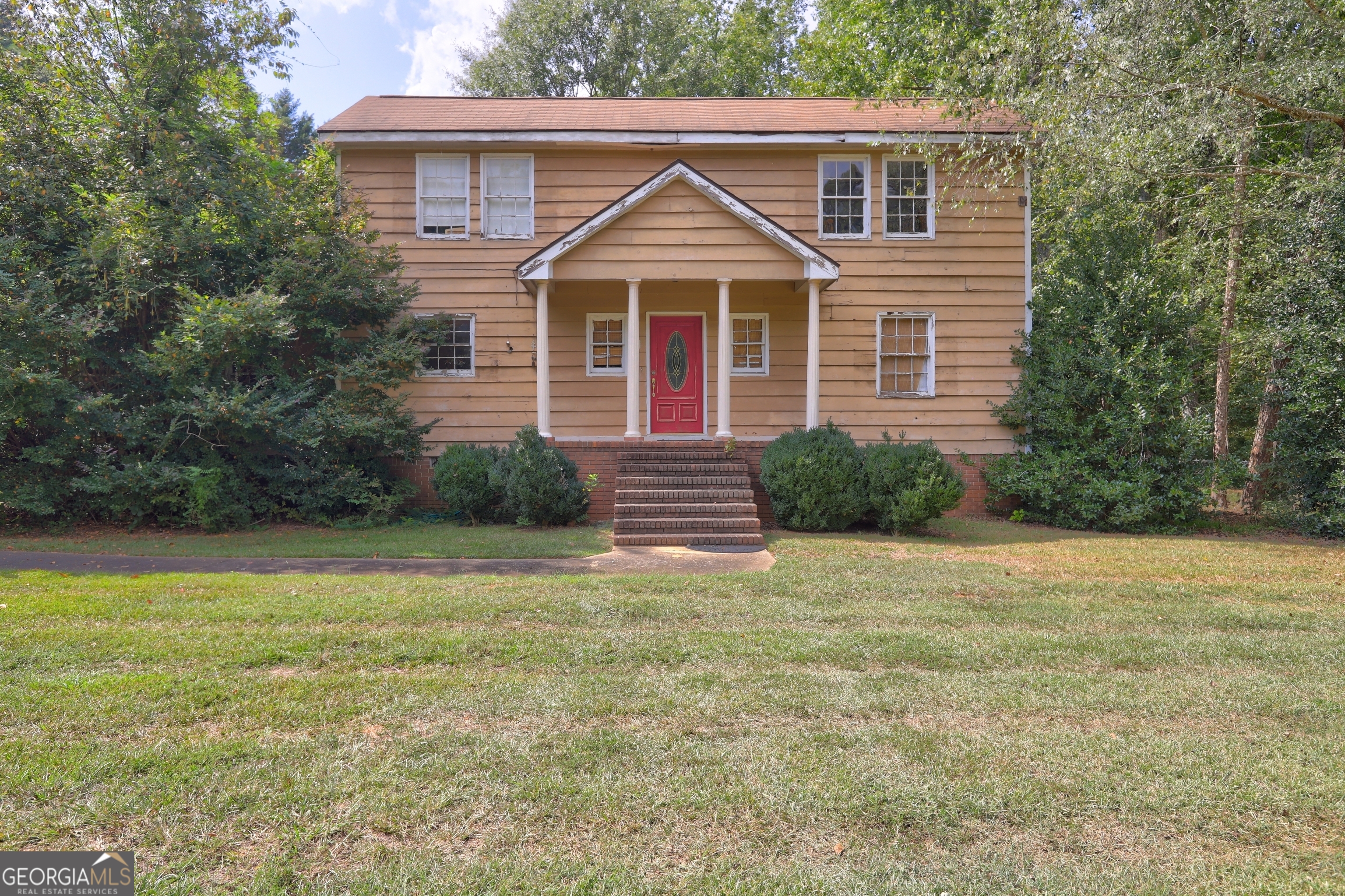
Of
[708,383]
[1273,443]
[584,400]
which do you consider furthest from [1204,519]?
[584,400]

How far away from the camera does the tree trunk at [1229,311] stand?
12.6 meters

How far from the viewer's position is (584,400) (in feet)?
44.7

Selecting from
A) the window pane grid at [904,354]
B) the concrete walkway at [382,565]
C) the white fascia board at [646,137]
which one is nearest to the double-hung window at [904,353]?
the window pane grid at [904,354]

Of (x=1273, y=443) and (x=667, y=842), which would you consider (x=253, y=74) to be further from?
(x=1273, y=443)

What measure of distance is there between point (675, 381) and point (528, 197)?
4319 millimetres

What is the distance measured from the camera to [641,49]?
26.6m

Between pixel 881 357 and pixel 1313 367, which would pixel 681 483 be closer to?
pixel 881 357

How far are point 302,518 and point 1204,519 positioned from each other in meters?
14.6

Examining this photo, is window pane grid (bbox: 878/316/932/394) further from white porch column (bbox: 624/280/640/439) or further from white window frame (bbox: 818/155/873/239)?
white porch column (bbox: 624/280/640/439)

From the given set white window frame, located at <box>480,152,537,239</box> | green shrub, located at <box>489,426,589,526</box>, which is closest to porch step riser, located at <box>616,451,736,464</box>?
green shrub, located at <box>489,426,589,526</box>

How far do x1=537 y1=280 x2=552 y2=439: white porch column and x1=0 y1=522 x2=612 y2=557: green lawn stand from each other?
202cm

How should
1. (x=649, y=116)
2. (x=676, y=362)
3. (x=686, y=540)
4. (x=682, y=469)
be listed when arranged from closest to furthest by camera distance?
(x=686, y=540) < (x=682, y=469) < (x=676, y=362) < (x=649, y=116)

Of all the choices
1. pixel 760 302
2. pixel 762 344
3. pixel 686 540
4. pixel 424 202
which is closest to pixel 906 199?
pixel 760 302

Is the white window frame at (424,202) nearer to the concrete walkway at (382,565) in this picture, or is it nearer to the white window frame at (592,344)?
the white window frame at (592,344)
